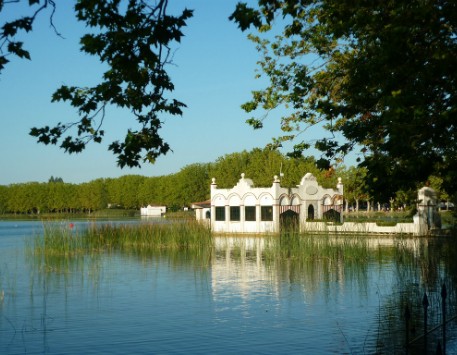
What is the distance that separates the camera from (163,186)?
123 m

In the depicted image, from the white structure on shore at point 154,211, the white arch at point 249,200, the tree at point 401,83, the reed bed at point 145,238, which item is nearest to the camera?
the tree at point 401,83

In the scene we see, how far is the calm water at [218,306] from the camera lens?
1295 cm

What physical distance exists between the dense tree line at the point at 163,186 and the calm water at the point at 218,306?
58.3 meters

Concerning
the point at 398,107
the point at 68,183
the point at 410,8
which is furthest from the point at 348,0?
the point at 68,183

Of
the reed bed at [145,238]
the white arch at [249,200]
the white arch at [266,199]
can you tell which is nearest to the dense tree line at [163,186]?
the white arch at [249,200]

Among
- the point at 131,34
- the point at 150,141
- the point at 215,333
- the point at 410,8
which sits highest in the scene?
the point at 410,8

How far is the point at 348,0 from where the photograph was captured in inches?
429

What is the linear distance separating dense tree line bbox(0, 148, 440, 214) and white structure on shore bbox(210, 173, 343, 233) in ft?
99.5

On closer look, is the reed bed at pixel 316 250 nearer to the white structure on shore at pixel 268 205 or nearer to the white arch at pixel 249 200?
the white structure on shore at pixel 268 205

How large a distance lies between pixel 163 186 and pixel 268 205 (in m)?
74.4

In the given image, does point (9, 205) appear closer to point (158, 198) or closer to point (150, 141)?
point (158, 198)

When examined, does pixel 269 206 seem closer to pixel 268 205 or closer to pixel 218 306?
pixel 268 205

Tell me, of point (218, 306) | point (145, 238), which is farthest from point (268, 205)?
point (218, 306)

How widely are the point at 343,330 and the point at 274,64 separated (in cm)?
726
